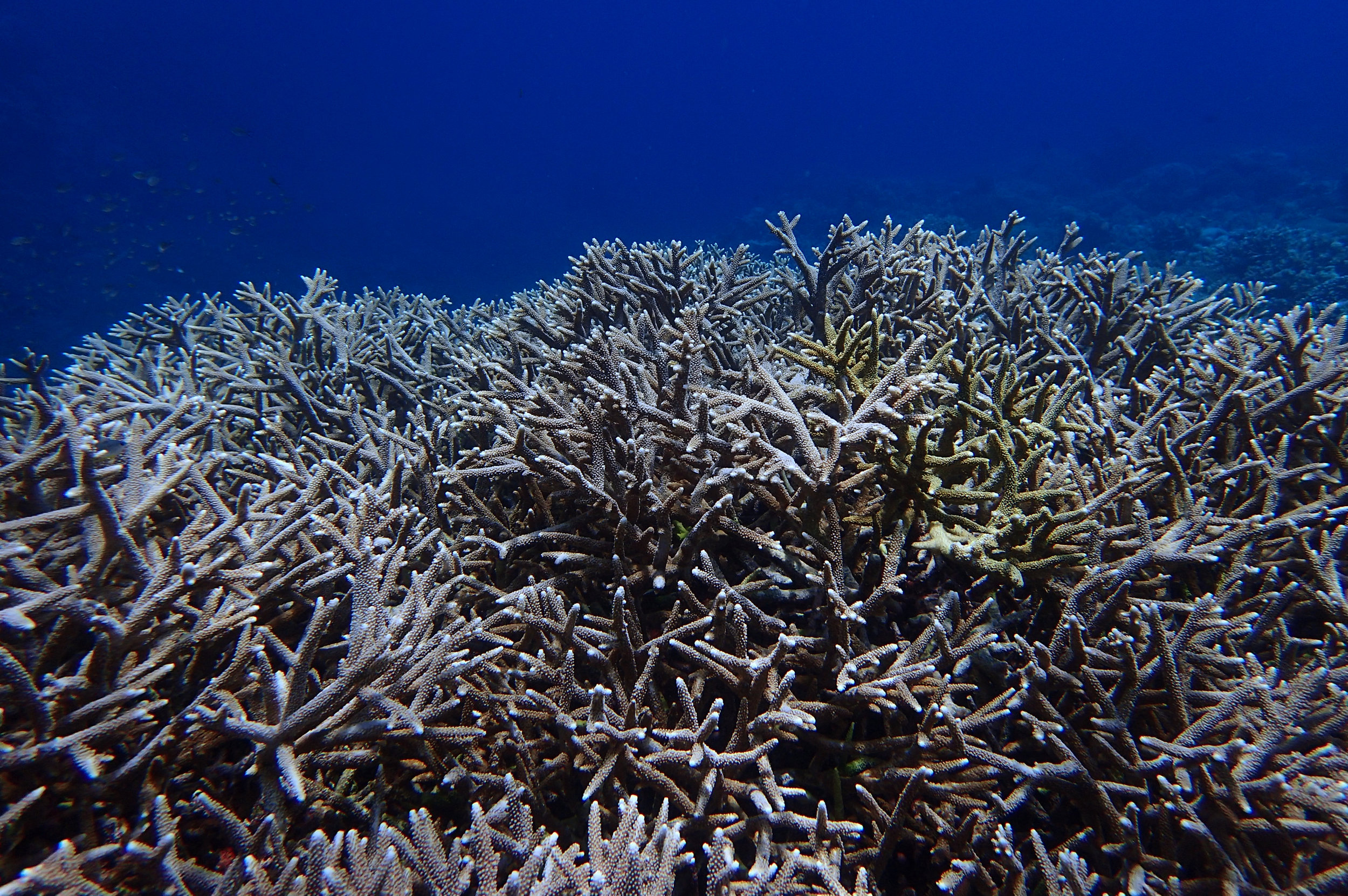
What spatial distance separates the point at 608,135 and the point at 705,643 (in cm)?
12824

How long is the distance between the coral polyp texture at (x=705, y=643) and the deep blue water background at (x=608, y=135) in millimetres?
17223

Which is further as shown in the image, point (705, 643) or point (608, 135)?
point (608, 135)

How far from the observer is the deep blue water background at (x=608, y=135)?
34.6 metres

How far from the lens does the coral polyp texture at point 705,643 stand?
59.9 inches

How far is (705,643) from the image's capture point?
6.31 feet

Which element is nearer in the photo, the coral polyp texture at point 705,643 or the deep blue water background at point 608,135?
the coral polyp texture at point 705,643

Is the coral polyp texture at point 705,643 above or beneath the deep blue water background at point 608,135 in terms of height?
beneath

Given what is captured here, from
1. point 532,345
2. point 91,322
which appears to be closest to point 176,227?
point 91,322

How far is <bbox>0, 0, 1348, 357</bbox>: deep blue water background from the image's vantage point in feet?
113

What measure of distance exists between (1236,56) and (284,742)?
144456 mm

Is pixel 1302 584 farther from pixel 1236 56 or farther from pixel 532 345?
pixel 1236 56

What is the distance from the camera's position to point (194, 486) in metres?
2.21

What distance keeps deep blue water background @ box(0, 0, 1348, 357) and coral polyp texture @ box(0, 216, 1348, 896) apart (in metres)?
17.2

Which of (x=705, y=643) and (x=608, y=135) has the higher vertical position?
→ (x=608, y=135)
